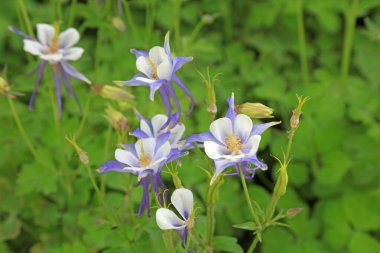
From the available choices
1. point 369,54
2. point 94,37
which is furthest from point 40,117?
point 369,54

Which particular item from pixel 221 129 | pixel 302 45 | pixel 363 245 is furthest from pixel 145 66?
pixel 302 45

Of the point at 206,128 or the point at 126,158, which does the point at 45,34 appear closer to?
the point at 126,158

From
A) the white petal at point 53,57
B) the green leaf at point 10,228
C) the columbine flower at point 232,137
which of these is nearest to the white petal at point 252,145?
the columbine flower at point 232,137

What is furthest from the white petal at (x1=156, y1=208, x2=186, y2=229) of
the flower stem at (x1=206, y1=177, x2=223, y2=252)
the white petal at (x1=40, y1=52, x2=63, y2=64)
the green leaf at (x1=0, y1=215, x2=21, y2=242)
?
the green leaf at (x1=0, y1=215, x2=21, y2=242)

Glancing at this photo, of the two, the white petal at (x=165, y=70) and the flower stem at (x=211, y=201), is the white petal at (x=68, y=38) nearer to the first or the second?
the white petal at (x=165, y=70)

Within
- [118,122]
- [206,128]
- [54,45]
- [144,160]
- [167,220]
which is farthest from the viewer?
[206,128]

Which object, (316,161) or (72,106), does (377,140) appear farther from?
(72,106)
